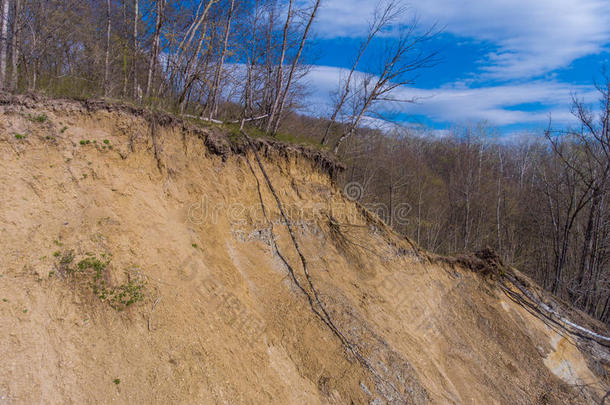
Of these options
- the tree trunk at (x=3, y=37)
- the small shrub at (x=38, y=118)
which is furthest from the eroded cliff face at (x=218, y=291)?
the tree trunk at (x=3, y=37)

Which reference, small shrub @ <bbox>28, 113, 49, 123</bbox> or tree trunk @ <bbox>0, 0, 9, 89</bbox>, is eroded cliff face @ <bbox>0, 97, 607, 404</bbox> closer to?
small shrub @ <bbox>28, 113, 49, 123</bbox>

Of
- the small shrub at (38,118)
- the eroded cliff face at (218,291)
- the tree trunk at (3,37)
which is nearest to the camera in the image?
the eroded cliff face at (218,291)

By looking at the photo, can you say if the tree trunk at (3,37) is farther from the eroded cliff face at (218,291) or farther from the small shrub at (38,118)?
the eroded cliff face at (218,291)

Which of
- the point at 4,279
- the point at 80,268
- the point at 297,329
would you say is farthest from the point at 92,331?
the point at 297,329

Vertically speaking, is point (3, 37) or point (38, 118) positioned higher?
point (3, 37)

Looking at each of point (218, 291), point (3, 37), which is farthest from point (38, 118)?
point (218, 291)

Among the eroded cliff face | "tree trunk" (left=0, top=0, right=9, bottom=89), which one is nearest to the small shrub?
the eroded cliff face

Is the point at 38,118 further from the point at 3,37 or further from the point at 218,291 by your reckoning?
the point at 218,291

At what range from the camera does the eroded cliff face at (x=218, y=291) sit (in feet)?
14.6

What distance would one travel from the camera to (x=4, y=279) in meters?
4.38

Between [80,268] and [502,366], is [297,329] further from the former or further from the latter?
[502,366]

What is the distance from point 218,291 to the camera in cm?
577

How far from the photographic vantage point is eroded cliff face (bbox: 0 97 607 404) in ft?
14.6

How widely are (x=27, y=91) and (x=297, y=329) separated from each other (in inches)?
A: 245
